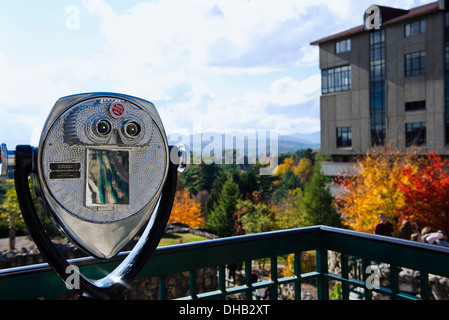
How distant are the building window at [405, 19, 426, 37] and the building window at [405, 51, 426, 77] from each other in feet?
2.97

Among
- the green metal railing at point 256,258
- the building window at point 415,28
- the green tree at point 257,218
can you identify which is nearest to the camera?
the green metal railing at point 256,258

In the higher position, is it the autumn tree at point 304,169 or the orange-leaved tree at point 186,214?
the autumn tree at point 304,169

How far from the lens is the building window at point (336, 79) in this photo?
23.1 metres

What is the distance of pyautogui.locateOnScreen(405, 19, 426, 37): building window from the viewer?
64.9 ft

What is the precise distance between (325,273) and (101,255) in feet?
3.87

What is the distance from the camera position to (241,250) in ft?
5.44

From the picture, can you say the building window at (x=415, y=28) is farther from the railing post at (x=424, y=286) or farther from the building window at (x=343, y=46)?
the railing post at (x=424, y=286)

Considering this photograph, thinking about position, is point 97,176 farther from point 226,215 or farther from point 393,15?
point 393,15

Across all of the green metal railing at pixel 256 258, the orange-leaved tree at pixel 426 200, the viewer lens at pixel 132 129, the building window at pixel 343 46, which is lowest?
the orange-leaved tree at pixel 426 200

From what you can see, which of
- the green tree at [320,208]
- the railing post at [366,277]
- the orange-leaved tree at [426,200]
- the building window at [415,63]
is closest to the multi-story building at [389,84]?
the building window at [415,63]

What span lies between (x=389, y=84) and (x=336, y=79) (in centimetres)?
307

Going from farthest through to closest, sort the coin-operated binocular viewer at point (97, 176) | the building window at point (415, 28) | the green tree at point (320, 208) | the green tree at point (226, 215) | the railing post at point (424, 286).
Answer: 1. the green tree at point (226, 215)
2. the building window at point (415, 28)
3. the green tree at point (320, 208)
4. the railing post at point (424, 286)
5. the coin-operated binocular viewer at point (97, 176)

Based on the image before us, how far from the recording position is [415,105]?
20.5 meters
